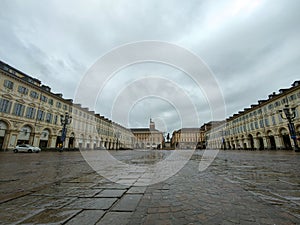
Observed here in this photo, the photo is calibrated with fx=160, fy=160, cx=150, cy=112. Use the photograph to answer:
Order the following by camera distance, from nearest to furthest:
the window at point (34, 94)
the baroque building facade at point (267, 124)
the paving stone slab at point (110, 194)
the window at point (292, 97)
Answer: the paving stone slab at point (110, 194)
the window at point (34, 94)
the window at point (292, 97)
the baroque building facade at point (267, 124)

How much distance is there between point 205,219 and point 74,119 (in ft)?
145

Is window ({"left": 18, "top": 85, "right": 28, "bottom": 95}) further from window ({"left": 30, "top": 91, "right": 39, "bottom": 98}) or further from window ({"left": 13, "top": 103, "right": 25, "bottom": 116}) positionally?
window ({"left": 13, "top": 103, "right": 25, "bottom": 116})

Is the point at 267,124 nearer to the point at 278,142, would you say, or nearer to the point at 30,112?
the point at 278,142

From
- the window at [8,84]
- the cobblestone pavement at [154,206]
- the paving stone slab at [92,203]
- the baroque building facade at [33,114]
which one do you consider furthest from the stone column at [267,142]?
the window at [8,84]

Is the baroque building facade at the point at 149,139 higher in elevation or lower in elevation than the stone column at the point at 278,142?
higher

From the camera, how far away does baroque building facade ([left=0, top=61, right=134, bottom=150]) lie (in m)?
25.0

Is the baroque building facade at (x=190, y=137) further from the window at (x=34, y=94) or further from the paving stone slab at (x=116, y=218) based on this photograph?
the paving stone slab at (x=116, y=218)

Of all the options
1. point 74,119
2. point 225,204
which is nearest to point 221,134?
point 74,119

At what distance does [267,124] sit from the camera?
37.8 m


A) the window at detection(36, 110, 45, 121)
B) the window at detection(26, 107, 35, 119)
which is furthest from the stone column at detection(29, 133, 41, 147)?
the window at detection(26, 107, 35, 119)

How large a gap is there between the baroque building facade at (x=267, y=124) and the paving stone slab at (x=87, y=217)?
1033 inches

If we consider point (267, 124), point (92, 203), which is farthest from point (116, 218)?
point (267, 124)

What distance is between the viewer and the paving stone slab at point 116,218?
80.5 inches

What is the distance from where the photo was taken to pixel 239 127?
5178cm
